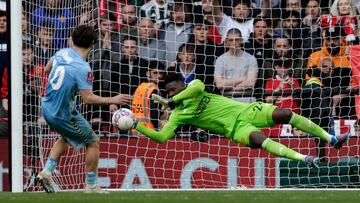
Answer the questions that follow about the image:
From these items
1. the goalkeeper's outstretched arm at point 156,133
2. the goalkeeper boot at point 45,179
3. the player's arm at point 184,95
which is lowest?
the goalkeeper boot at point 45,179

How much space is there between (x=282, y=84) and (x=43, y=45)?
347 centimetres

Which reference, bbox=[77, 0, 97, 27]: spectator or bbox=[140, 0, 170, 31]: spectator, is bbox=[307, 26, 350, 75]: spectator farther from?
bbox=[77, 0, 97, 27]: spectator

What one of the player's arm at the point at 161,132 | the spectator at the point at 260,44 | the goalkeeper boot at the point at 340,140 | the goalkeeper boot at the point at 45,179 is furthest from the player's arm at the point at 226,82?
the goalkeeper boot at the point at 45,179

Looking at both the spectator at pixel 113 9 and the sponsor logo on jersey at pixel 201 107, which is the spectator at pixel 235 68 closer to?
the sponsor logo on jersey at pixel 201 107

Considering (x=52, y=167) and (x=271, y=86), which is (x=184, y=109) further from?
(x=52, y=167)

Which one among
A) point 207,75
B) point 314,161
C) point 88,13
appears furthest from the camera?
point 207,75

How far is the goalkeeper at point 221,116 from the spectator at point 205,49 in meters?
1.17

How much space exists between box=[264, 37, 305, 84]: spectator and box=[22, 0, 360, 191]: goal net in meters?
0.02

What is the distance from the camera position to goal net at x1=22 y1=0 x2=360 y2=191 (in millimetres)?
13414

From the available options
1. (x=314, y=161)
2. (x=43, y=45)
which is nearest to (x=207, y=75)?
(x=43, y=45)

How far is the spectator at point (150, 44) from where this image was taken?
561 inches

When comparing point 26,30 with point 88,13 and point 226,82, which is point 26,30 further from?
point 226,82

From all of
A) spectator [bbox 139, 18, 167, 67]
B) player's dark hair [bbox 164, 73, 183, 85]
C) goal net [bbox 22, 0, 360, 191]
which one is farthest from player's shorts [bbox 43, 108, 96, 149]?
spectator [bbox 139, 18, 167, 67]

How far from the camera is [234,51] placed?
46.9 feet
